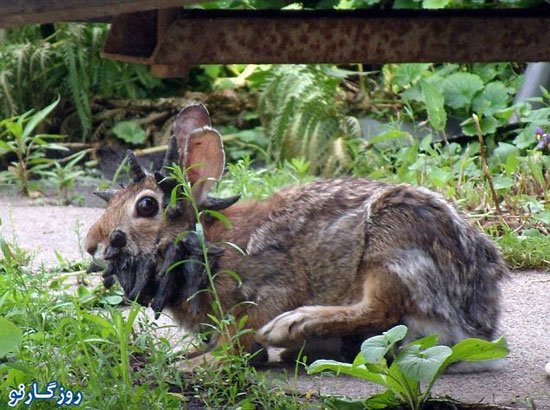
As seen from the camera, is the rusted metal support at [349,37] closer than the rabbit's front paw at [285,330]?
No

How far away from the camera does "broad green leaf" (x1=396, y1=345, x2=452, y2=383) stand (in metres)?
3.06

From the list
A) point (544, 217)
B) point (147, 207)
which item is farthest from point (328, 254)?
point (544, 217)

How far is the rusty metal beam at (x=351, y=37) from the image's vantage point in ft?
12.8

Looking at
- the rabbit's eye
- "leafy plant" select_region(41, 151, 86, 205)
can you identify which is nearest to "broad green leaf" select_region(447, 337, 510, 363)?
the rabbit's eye

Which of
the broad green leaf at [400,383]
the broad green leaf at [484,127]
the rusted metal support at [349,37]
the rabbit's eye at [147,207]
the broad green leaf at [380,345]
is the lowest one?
the broad green leaf at [484,127]

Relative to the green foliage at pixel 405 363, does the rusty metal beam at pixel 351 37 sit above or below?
above

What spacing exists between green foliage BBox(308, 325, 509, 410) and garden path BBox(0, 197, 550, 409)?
0.24 m

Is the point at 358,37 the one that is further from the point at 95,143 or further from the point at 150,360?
the point at 95,143

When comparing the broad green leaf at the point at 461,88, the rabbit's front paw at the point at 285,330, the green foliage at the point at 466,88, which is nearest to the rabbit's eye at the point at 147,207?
the rabbit's front paw at the point at 285,330

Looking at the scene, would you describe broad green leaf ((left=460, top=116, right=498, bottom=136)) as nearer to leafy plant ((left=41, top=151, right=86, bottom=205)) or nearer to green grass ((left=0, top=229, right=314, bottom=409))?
leafy plant ((left=41, top=151, right=86, bottom=205))

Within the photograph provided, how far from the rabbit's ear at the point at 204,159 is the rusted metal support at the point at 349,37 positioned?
28 cm

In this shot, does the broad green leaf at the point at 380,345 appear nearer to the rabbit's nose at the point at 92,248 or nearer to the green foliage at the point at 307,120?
the rabbit's nose at the point at 92,248

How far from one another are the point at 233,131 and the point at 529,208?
4027 millimetres

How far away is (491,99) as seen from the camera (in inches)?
328
